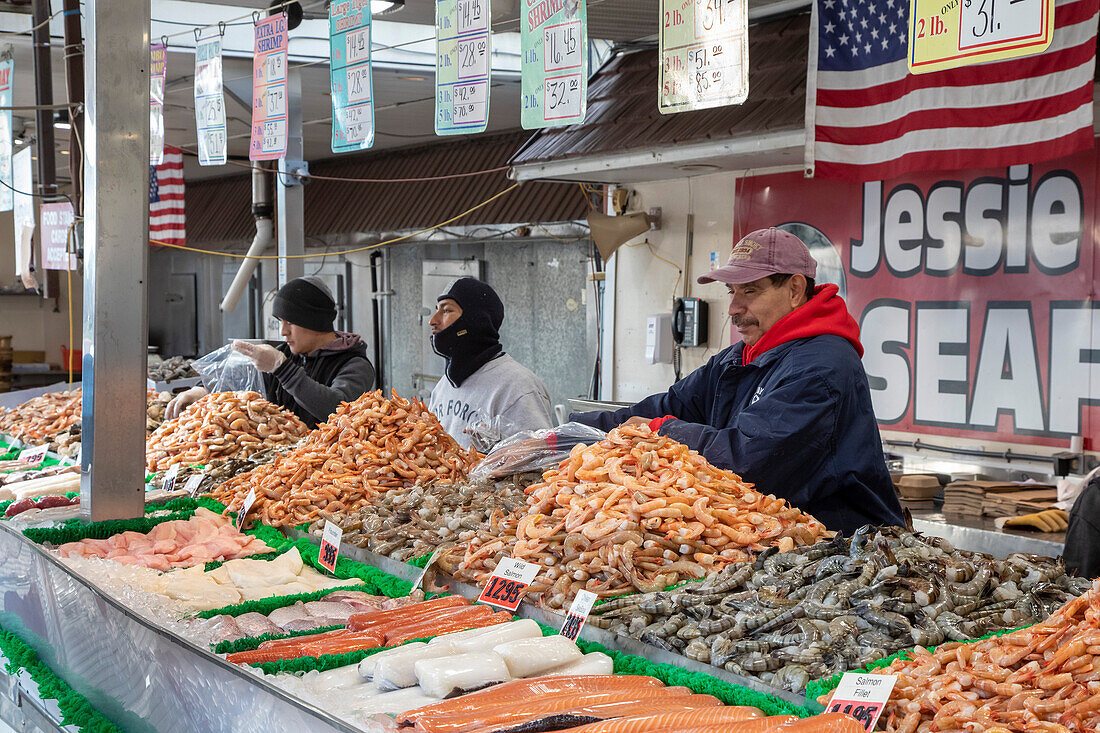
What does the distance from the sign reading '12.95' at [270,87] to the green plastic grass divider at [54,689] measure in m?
2.84

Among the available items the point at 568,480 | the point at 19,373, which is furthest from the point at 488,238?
the point at 19,373

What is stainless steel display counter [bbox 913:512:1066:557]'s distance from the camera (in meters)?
4.64

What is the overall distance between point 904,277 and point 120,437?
449 centimetres

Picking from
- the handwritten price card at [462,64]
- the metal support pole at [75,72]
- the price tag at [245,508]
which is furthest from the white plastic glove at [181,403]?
the handwritten price card at [462,64]

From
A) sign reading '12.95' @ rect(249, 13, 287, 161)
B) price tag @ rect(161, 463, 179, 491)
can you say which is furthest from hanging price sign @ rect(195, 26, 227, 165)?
price tag @ rect(161, 463, 179, 491)

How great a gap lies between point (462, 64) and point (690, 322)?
3430 millimetres

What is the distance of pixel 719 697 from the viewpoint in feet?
6.87

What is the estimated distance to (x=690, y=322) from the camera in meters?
7.34

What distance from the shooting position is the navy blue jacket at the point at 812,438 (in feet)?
10.7

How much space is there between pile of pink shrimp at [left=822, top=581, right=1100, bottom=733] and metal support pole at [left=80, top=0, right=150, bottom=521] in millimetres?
2567

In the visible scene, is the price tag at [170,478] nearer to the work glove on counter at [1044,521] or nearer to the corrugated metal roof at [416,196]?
the work glove on counter at [1044,521]

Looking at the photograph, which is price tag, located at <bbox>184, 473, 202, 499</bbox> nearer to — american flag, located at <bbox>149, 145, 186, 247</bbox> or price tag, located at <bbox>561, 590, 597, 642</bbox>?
price tag, located at <bbox>561, 590, 597, 642</bbox>

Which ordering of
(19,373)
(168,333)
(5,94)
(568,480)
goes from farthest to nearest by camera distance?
(168,333)
(19,373)
(5,94)
(568,480)

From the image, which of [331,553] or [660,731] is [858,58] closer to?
[331,553]
